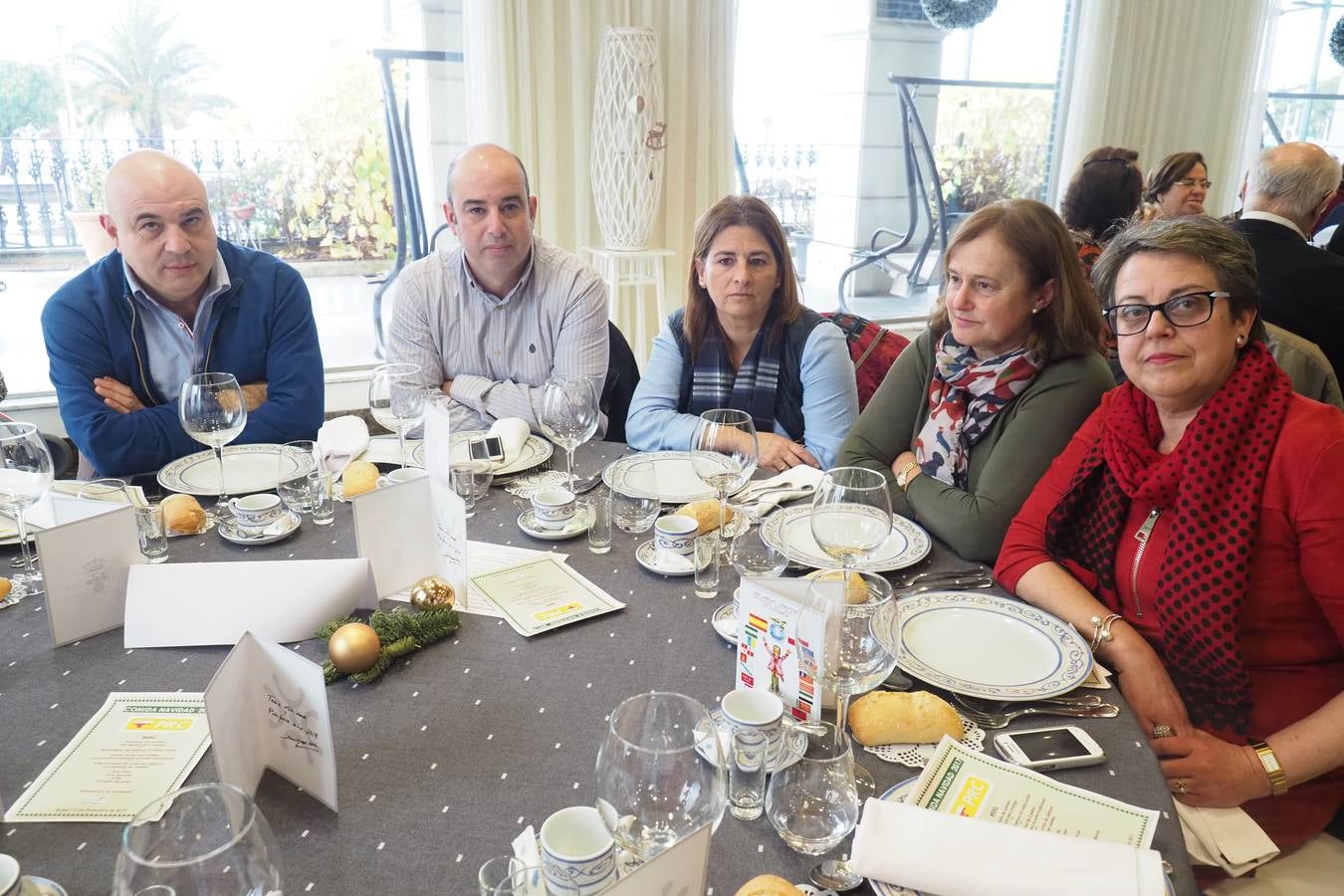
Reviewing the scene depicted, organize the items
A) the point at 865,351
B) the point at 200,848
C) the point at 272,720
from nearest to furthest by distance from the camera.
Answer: the point at 200,848, the point at 272,720, the point at 865,351

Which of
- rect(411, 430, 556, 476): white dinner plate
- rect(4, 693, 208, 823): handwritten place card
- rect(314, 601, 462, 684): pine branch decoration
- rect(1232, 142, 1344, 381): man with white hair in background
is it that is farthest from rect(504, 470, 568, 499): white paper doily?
rect(1232, 142, 1344, 381): man with white hair in background

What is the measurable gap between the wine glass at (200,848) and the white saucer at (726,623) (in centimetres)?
68

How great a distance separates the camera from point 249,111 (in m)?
4.05

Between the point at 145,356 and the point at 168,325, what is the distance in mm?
100

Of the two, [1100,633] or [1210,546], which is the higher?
[1210,546]

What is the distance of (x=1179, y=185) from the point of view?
416 cm

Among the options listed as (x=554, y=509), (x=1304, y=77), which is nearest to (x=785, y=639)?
(x=554, y=509)

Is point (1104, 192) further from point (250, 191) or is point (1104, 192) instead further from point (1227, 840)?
point (250, 191)

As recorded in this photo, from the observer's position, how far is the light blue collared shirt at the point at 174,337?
2.31 m

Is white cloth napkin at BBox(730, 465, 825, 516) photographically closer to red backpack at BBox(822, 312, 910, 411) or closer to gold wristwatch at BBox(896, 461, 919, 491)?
gold wristwatch at BBox(896, 461, 919, 491)

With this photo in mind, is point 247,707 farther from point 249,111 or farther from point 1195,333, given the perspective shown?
point 249,111

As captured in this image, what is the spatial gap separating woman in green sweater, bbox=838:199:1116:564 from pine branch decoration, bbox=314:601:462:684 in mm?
906

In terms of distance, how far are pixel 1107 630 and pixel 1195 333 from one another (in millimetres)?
495

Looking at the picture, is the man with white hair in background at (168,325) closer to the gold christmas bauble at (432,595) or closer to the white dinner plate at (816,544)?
the gold christmas bauble at (432,595)
